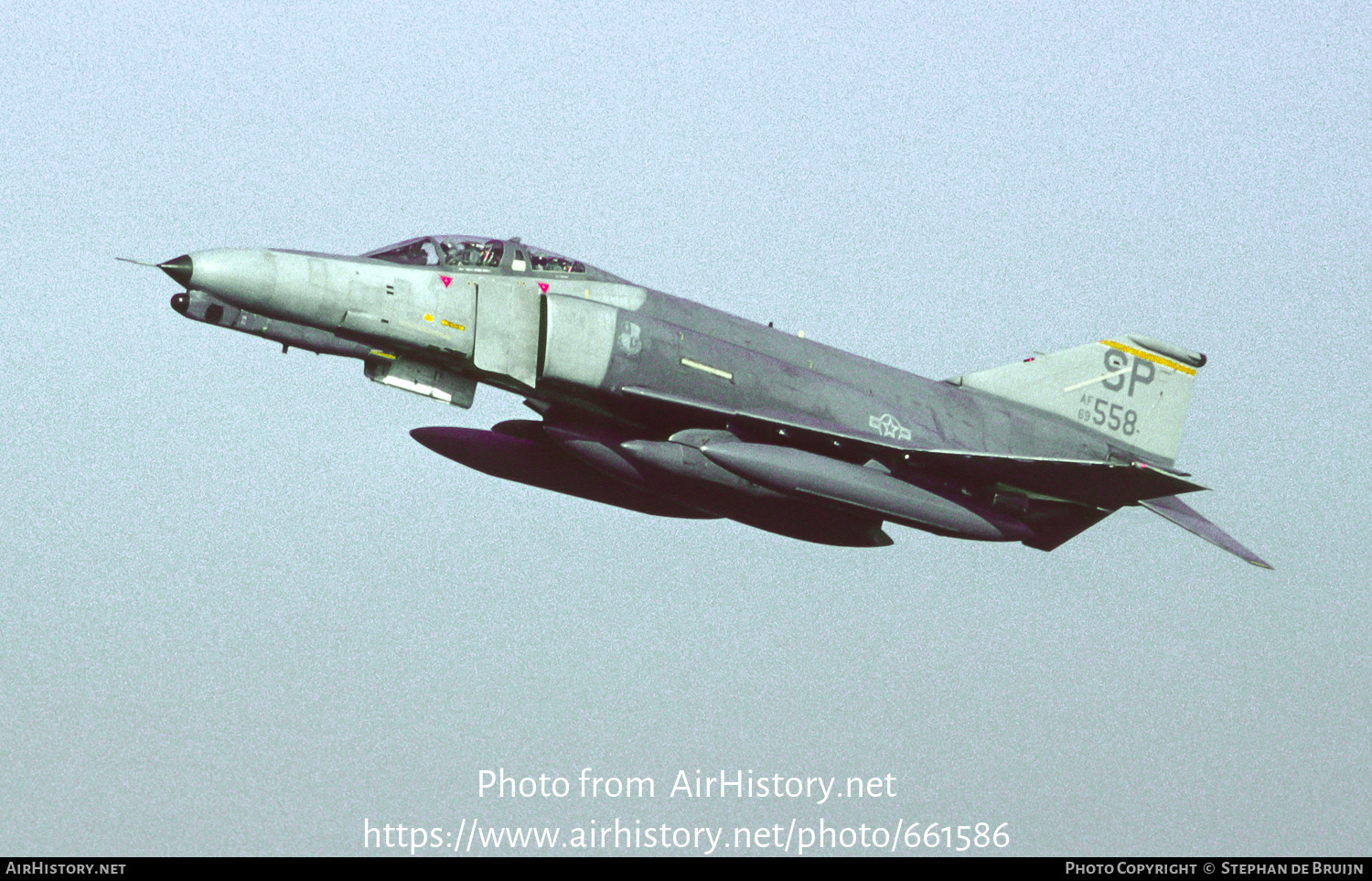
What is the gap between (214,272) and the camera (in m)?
18.6

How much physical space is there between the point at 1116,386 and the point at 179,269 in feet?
42.9

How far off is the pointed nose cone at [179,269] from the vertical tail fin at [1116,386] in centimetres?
1078

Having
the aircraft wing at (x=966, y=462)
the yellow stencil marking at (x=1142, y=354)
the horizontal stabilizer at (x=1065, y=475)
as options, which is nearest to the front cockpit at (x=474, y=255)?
the aircraft wing at (x=966, y=462)

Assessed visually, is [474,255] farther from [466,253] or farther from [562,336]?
[562,336]

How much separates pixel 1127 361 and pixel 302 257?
11.9 metres

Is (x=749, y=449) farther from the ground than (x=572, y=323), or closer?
closer

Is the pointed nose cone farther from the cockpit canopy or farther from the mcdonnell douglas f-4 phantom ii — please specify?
the cockpit canopy

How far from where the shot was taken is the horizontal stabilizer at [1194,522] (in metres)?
22.8

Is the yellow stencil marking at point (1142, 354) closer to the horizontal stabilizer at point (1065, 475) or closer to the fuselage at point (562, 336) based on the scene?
the horizontal stabilizer at point (1065, 475)

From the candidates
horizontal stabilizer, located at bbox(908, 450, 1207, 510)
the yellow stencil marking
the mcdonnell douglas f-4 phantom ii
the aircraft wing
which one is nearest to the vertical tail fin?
the yellow stencil marking

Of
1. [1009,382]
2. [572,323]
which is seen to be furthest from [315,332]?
[1009,382]

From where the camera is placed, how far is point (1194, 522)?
23.4 meters

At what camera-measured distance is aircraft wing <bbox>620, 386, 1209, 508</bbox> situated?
2072 centimetres

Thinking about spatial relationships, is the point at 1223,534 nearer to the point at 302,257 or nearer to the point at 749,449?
the point at 749,449
